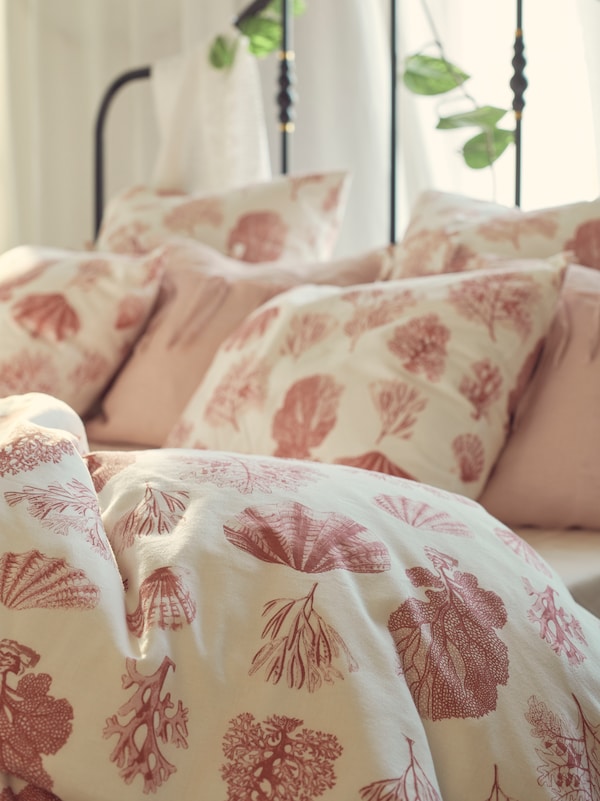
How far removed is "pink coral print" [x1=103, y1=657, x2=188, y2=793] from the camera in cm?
45

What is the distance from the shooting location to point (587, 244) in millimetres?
1217

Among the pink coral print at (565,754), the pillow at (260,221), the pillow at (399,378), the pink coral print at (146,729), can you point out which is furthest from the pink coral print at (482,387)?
the pillow at (260,221)

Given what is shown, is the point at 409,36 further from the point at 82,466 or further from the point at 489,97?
the point at 82,466

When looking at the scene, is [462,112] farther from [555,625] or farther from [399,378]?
[555,625]

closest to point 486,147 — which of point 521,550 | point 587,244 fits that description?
point 587,244

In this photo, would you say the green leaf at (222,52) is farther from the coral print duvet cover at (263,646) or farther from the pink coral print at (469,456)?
the coral print duvet cover at (263,646)

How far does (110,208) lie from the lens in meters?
1.85

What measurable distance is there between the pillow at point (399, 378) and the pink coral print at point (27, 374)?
0.35 metres

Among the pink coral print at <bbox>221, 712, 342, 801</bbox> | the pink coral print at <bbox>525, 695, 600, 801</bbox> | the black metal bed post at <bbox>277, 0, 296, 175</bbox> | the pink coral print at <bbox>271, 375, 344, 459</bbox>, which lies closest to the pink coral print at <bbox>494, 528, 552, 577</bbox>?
the pink coral print at <bbox>525, 695, 600, 801</bbox>

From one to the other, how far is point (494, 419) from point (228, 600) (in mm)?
530

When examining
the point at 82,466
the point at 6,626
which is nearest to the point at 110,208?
the point at 82,466

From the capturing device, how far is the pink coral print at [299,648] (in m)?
0.49

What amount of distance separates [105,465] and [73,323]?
2.65 ft

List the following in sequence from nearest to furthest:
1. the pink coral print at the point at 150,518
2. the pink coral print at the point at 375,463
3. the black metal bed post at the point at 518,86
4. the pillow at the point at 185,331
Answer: the pink coral print at the point at 150,518 → the pink coral print at the point at 375,463 → the pillow at the point at 185,331 → the black metal bed post at the point at 518,86
